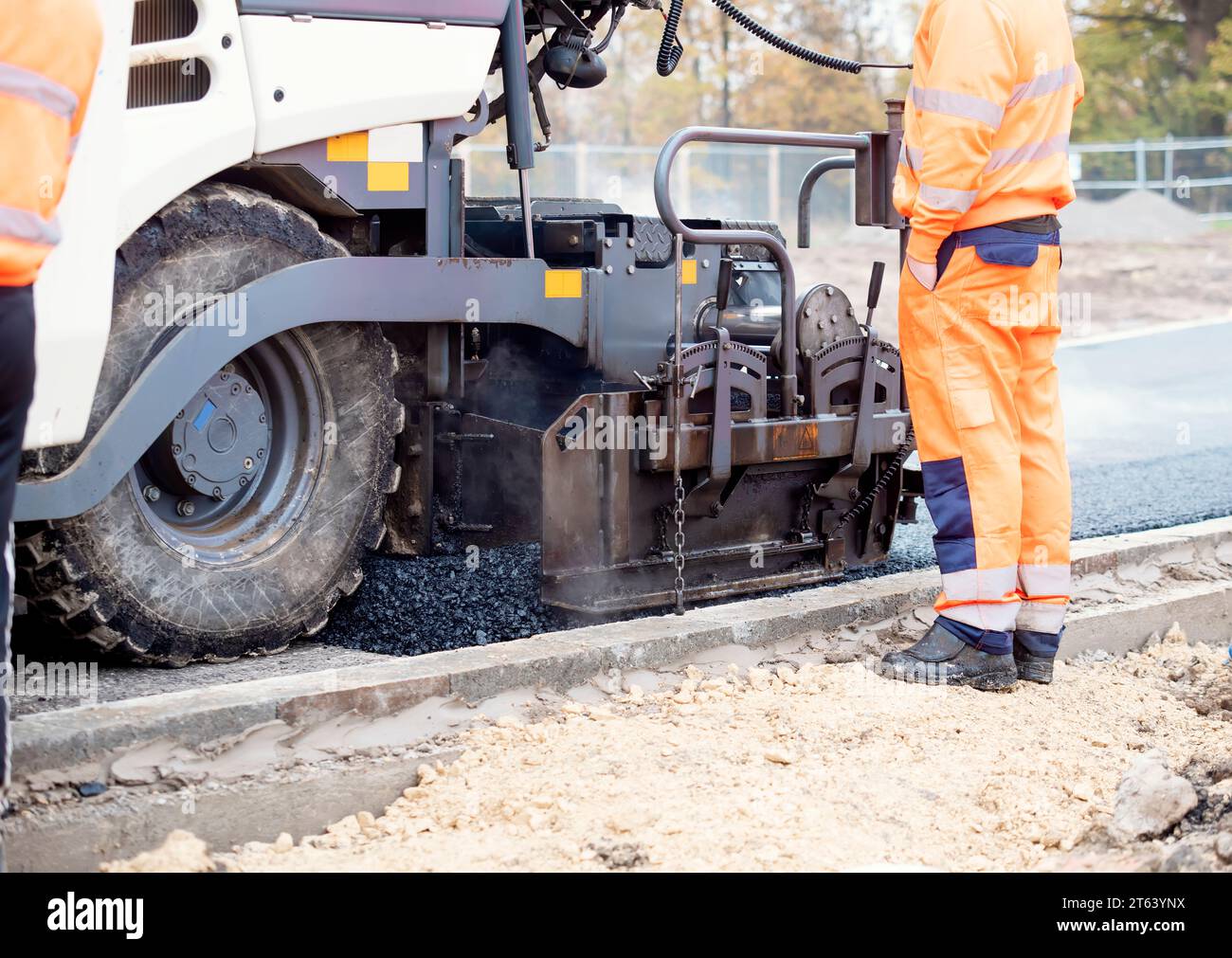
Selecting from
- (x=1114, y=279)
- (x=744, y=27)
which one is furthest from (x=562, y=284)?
(x=1114, y=279)

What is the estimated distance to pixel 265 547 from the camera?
454cm

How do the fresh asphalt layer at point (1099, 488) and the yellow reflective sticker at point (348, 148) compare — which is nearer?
the yellow reflective sticker at point (348, 148)

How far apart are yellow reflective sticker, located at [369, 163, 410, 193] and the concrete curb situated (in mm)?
Result: 1417

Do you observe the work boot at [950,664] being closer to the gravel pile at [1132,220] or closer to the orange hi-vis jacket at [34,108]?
the orange hi-vis jacket at [34,108]

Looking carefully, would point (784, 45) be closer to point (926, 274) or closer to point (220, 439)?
point (926, 274)

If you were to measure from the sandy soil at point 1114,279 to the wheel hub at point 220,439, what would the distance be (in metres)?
12.5

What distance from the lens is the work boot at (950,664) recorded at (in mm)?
4605

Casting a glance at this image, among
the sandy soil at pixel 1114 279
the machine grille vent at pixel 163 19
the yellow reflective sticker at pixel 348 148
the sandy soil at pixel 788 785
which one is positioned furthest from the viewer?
the sandy soil at pixel 1114 279

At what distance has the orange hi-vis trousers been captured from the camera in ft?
14.8

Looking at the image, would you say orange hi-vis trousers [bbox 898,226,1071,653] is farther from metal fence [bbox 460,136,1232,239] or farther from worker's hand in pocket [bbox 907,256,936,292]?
Answer: metal fence [bbox 460,136,1232,239]

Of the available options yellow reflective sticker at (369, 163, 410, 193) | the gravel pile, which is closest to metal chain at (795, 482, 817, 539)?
yellow reflective sticker at (369, 163, 410, 193)

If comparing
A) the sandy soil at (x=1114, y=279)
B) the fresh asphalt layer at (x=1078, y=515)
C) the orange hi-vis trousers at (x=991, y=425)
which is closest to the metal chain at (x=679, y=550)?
the fresh asphalt layer at (x=1078, y=515)

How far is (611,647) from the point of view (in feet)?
14.4
